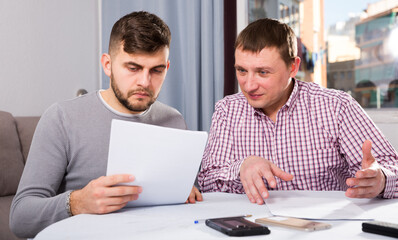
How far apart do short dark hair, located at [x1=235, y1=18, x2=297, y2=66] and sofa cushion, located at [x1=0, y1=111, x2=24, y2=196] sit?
1255 millimetres

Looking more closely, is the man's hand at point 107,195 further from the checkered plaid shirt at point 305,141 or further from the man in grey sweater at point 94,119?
the checkered plaid shirt at point 305,141

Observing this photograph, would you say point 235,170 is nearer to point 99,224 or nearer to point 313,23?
point 99,224

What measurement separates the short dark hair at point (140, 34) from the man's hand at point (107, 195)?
49cm

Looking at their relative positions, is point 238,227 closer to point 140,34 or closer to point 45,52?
point 140,34

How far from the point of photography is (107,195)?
91cm

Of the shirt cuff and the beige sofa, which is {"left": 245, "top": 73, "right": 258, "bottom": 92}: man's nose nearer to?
the shirt cuff

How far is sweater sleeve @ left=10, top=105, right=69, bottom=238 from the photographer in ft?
3.43

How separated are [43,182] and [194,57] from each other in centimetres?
150

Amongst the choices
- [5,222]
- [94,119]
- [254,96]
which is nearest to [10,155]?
[5,222]

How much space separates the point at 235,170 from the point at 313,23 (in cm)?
155

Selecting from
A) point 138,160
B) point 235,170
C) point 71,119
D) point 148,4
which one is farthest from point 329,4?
point 138,160

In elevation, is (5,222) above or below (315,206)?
below

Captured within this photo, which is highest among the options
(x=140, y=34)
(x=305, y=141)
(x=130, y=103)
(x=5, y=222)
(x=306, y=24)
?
(x=306, y=24)

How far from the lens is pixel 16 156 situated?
2.04 meters
